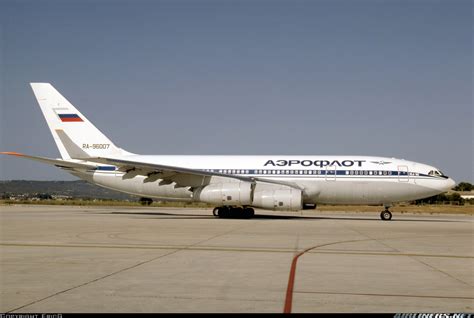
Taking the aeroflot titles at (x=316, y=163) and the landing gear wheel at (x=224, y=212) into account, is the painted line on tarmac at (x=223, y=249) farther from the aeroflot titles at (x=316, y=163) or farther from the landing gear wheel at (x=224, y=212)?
the aeroflot titles at (x=316, y=163)

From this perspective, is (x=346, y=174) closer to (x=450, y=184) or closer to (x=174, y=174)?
(x=450, y=184)

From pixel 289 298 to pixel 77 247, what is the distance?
7497 millimetres

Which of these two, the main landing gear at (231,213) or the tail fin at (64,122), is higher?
the tail fin at (64,122)

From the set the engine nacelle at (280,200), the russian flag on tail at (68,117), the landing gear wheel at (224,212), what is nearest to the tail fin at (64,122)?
the russian flag on tail at (68,117)

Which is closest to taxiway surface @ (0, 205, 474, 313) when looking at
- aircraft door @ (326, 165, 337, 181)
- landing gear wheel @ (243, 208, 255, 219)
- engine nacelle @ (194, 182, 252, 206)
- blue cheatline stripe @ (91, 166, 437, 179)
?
engine nacelle @ (194, 182, 252, 206)

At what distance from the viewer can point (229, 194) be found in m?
26.9

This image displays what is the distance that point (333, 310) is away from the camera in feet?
21.5

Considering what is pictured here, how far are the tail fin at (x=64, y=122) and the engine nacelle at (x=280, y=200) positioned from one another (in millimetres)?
11787

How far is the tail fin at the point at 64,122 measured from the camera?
3162cm

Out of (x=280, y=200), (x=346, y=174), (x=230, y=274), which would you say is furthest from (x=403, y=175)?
(x=230, y=274)

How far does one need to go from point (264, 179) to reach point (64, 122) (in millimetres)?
13027

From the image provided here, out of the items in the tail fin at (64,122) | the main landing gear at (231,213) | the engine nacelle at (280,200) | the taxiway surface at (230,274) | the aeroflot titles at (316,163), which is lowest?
the taxiway surface at (230,274)

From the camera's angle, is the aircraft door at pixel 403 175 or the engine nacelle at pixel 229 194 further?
the aircraft door at pixel 403 175

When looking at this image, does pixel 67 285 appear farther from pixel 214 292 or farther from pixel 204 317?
pixel 204 317
